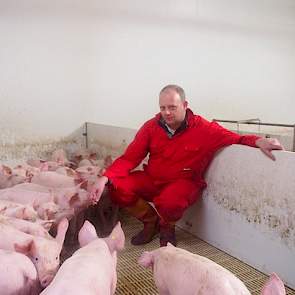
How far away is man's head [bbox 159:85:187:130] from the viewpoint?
260 centimetres

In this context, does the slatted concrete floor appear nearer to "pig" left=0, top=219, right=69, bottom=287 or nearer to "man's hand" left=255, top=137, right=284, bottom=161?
"pig" left=0, top=219, right=69, bottom=287

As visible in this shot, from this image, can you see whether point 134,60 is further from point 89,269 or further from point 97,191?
point 89,269

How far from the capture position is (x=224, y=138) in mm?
2531

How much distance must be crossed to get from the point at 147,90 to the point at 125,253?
272 cm

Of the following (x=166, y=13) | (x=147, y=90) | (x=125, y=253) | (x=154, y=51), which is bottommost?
(x=125, y=253)

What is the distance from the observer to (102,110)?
455cm

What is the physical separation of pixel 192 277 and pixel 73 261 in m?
0.45

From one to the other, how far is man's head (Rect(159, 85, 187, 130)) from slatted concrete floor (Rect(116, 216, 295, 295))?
2.70ft

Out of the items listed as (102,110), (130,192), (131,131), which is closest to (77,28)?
(102,110)

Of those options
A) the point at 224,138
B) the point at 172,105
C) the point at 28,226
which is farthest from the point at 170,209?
the point at 28,226

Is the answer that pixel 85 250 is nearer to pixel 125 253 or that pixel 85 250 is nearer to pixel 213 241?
pixel 125 253

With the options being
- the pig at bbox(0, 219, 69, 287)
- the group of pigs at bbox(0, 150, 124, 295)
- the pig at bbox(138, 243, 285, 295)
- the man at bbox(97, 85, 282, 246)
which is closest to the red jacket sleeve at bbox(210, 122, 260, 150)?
the man at bbox(97, 85, 282, 246)

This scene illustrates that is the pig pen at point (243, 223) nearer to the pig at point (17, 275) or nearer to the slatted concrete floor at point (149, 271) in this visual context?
the slatted concrete floor at point (149, 271)

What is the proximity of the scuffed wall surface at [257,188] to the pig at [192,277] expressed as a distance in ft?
2.32
